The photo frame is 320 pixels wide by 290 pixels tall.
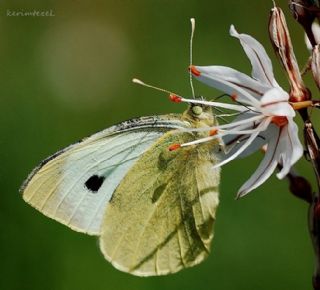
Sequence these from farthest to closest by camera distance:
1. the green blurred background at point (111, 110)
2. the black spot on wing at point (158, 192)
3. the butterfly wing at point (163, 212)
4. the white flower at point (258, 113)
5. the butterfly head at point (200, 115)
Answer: the green blurred background at point (111, 110) < the black spot on wing at point (158, 192) < the butterfly wing at point (163, 212) < the butterfly head at point (200, 115) < the white flower at point (258, 113)

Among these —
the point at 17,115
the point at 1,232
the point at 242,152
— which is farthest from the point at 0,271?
the point at 242,152

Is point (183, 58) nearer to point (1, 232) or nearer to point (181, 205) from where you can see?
point (1, 232)

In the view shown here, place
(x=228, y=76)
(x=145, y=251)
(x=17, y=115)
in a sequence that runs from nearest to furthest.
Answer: (x=228, y=76), (x=145, y=251), (x=17, y=115)

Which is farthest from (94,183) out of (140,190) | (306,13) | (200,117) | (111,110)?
(111,110)

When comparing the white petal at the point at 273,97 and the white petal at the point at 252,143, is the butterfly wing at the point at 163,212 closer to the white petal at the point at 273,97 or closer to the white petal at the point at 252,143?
the white petal at the point at 252,143

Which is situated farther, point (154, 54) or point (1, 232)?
point (154, 54)

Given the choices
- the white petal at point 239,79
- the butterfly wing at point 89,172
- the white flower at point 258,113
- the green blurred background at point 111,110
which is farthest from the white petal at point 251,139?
the green blurred background at point 111,110

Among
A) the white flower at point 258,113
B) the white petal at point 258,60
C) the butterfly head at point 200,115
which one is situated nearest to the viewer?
the white flower at point 258,113

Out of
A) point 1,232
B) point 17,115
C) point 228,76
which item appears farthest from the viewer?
point 17,115
